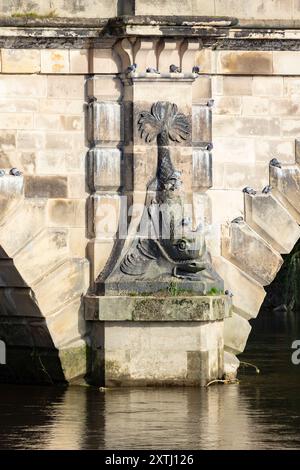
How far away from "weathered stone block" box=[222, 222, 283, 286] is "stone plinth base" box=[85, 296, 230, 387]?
897 millimetres

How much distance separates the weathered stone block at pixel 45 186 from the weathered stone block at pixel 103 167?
282 millimetres

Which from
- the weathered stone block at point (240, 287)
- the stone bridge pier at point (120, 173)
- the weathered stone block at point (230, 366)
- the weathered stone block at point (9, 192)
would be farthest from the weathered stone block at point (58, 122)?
the weathered stone block at point (230, 366)

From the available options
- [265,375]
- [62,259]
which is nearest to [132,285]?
[62,259]

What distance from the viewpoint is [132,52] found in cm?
2103

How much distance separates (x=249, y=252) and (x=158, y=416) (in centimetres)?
316

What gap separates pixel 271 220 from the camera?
71.5 feet

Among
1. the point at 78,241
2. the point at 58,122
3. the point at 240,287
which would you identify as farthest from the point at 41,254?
the point at 240,287

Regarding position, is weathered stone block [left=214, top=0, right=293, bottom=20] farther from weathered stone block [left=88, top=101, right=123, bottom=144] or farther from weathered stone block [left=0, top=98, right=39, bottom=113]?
weathered stone block [left=0, top=98, right=39, bottom=113]

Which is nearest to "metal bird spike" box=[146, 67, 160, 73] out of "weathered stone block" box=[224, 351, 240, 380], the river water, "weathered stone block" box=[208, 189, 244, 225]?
"weathered stone block" box=[208, 189, 244, 225]

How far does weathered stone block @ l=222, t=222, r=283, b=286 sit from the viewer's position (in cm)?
2167

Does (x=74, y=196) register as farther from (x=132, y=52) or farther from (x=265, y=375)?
(x=265, y=375)

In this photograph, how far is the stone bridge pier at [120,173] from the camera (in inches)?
821

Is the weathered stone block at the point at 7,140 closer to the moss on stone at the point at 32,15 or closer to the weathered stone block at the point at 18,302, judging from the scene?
the moss on stone at the point at 32,15

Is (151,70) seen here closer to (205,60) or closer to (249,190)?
(205,60)
